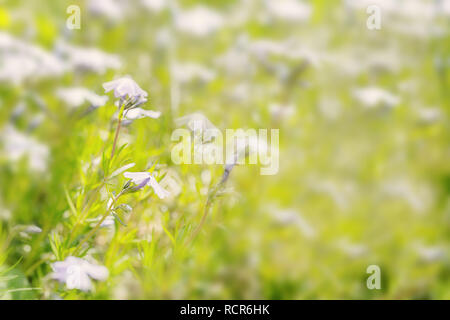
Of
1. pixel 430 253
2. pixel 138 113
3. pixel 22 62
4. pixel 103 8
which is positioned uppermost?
pixel 103 8

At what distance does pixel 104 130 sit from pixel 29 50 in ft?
0.98

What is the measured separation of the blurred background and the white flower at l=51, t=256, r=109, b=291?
0.06m

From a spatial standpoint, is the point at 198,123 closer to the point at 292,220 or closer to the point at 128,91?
the point at 128,91

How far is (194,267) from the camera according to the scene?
660mm

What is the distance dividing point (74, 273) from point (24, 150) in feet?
1.22

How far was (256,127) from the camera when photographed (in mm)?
677

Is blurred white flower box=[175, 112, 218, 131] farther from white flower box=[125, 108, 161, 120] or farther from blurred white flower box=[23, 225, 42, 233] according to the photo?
blurred white flower box=[23, 225, 42, 233]

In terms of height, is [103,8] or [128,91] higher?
[103,8]

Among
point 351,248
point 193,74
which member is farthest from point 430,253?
point 193,74

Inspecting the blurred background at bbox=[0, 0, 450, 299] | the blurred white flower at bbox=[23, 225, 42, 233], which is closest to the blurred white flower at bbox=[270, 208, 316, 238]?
the blurred background at bbox=[0, 0, 450, 299]

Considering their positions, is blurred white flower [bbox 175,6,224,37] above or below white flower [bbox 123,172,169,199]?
above

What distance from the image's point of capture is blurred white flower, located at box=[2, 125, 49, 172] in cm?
69

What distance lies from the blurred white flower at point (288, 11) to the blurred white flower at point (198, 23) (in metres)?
0.14
